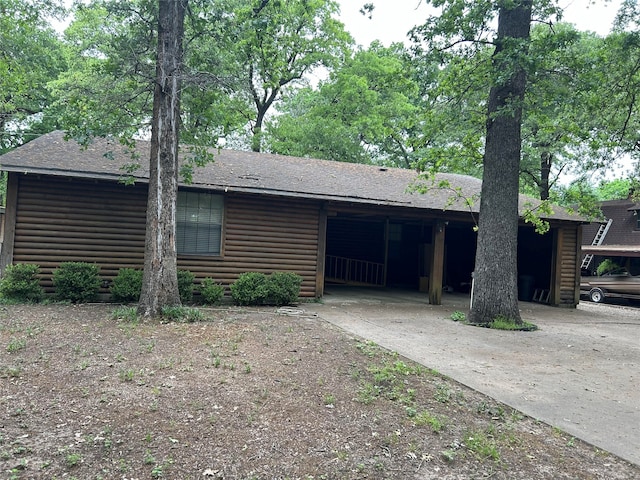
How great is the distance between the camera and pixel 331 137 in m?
22.7

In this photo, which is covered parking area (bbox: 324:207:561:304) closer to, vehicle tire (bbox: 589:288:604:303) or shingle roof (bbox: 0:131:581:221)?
shingle roof (bbox: 0:131:581:221)

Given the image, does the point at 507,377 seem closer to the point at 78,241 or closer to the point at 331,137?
the point at 78,241

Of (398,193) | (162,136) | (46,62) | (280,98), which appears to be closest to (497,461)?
(162,136)

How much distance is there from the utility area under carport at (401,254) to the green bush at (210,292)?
256 inches

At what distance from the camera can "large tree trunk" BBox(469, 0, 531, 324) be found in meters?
9.18

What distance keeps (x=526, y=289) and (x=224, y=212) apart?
10.4 meters

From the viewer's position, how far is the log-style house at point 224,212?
9586mm

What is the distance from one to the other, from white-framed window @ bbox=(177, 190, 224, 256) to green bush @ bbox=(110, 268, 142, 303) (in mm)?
1254

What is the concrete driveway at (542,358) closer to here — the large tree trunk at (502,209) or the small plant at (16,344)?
the large tree trunk at (502,209)

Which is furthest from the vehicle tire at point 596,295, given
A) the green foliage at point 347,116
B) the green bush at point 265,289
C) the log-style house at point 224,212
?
the green bush at point 265,289

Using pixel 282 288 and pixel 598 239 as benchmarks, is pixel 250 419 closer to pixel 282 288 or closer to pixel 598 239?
pixel 282 288

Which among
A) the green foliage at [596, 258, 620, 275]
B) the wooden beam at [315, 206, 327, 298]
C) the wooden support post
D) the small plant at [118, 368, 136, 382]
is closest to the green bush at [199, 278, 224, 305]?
the wooden beam at [315, 206, 327, 298]

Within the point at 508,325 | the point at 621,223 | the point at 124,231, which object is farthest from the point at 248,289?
the point at 621,223

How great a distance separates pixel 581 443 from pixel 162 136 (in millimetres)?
7126
